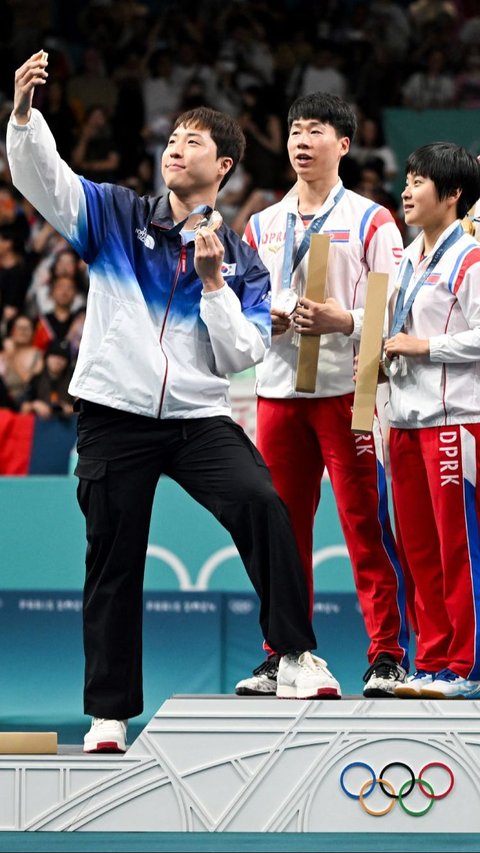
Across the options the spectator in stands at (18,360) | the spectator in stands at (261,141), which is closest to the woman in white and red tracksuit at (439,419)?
the spectator in stands at (18,360)

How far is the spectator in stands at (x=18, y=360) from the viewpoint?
10.2 meters

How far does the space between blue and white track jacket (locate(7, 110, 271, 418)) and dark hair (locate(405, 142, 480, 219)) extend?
0.78 m

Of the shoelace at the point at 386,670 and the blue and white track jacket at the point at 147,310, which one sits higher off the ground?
the blue and white track jacket at the point at 147,310

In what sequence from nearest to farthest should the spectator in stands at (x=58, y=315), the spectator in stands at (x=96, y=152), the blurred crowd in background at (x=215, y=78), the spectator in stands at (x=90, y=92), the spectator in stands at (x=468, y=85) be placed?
1. the spectator in stands at (x=58, y=315)
2. the blurred crowd in background at (x=215, y=78)
3. the spectator in stands at (x=96, y=152)
4. the spectator in stands at (x=90, y=92)
5. the spectator in stands at (x=468, y=85)

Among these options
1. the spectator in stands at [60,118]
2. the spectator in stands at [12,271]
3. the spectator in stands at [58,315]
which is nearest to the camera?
the spectator in stands at [58,315]

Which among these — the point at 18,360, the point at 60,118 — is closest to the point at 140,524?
the point at 18,360

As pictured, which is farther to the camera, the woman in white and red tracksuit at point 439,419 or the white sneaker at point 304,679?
the woman in white and red tracksuit at point 439,419

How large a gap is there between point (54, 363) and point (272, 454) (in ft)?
17.9

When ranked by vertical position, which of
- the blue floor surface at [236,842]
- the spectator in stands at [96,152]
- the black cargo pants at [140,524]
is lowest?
the blue floor surface at [236,842]

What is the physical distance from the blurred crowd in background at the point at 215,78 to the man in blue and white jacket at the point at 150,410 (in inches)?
263

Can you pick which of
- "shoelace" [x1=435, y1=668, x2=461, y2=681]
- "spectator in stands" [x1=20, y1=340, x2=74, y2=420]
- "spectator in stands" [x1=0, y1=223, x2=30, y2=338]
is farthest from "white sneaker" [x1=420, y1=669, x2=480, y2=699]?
"spectator in stands" [x1=0, y1=223, x2=30, y2=338]

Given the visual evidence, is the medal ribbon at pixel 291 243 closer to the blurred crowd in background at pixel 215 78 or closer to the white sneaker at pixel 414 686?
the white sneaker at pixel 414 686

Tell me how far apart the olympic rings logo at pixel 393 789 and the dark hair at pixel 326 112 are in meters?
2.41

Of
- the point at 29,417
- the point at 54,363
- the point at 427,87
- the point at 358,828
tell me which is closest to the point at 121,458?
the point at 358,828
